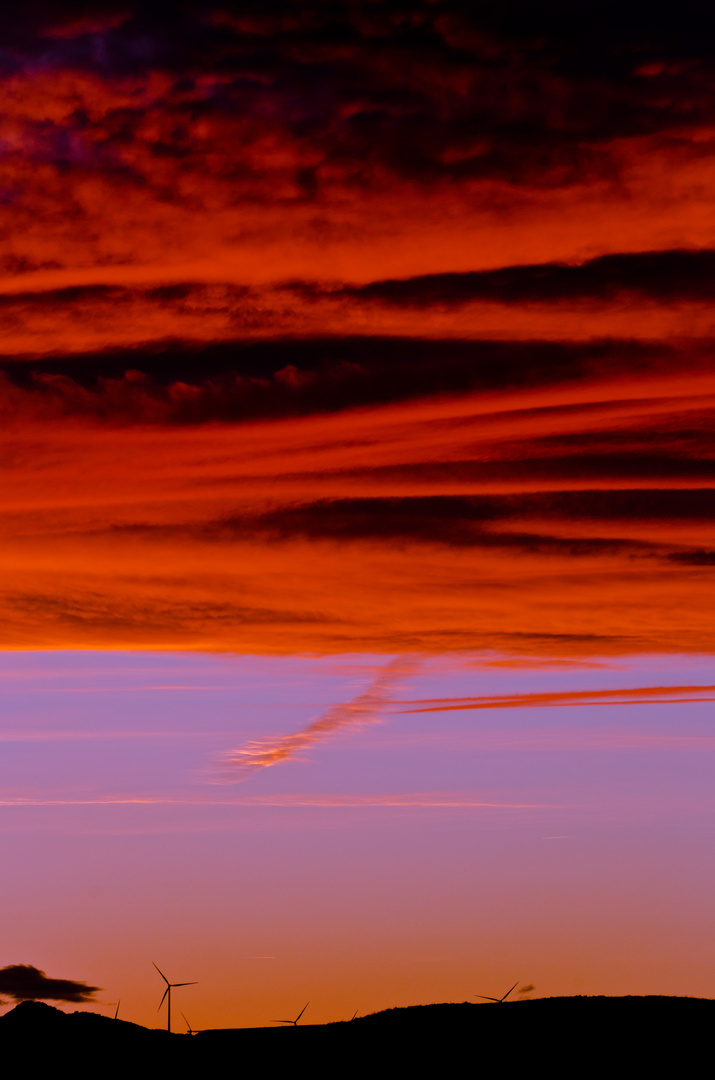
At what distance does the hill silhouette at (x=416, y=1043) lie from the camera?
75.2 metres

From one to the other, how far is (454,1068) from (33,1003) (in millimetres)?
34028

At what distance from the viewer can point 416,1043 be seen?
79938 mm

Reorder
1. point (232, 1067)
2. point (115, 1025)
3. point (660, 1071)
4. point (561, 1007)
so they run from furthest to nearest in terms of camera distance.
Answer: point (115, 1025) → point (561, 1007) → point (232, 1067) → point (660, 1071)

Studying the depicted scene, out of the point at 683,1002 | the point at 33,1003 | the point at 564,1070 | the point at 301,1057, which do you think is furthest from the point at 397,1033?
the point at 33,1003

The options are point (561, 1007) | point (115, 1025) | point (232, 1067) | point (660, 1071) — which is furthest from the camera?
point (115, 1025)

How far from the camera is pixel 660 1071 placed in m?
72.9

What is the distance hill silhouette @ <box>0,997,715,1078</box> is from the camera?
7519cm

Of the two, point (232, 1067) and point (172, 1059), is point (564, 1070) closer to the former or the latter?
point (232, 1067)

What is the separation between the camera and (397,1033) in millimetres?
81688

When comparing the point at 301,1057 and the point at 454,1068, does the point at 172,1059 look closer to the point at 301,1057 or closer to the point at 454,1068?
the point at 301,1057

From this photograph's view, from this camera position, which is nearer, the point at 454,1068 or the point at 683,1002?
the point at 454,1068

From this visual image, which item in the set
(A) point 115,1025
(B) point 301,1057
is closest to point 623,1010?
(B) point 301,1057

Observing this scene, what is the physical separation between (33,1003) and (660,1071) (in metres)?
45.9

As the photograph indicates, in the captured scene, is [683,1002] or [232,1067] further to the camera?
[683,1002]
